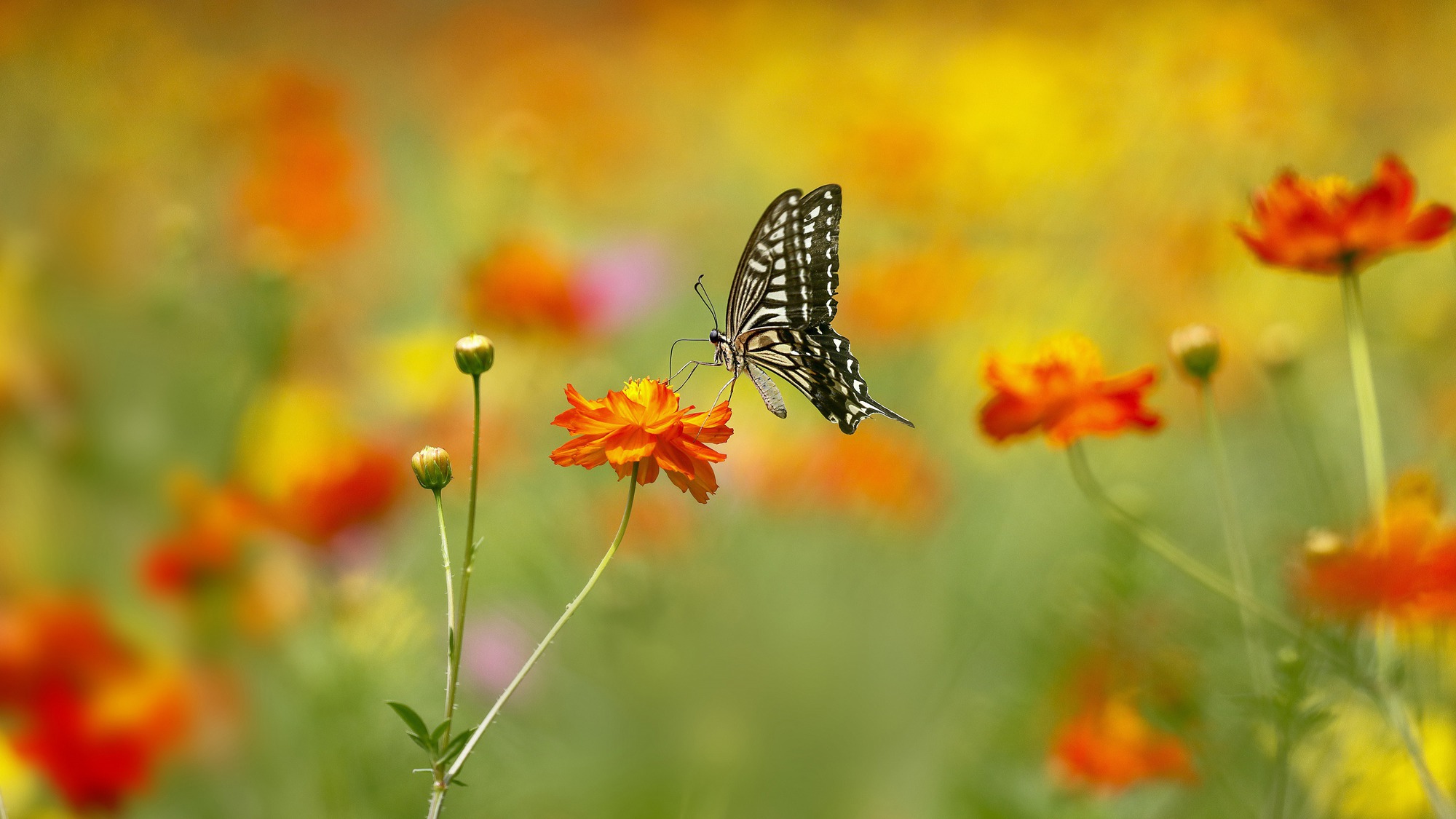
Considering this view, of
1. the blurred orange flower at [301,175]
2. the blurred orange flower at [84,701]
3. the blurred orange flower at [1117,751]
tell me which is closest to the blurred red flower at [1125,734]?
the blurred orange flower at [1117,751]

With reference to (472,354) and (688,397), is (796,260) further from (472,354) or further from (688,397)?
(688,397)

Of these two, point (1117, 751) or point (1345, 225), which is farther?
point (1117, 751)

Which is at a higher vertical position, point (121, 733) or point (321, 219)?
point (321, 219)

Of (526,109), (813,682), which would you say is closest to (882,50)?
(526,109)

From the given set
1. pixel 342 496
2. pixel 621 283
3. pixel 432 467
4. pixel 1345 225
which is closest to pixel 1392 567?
pixel 1345 225

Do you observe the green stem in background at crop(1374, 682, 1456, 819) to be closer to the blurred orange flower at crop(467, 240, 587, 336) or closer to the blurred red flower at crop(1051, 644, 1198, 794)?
the blurred red flower at crop(1051, 644, 1198, 794)

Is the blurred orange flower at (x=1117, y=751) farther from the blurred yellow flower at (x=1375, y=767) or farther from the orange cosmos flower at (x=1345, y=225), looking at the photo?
the orange cosmos flower at (x=1345, y=225)

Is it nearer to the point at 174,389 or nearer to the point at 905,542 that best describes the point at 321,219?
the point at 174,389
